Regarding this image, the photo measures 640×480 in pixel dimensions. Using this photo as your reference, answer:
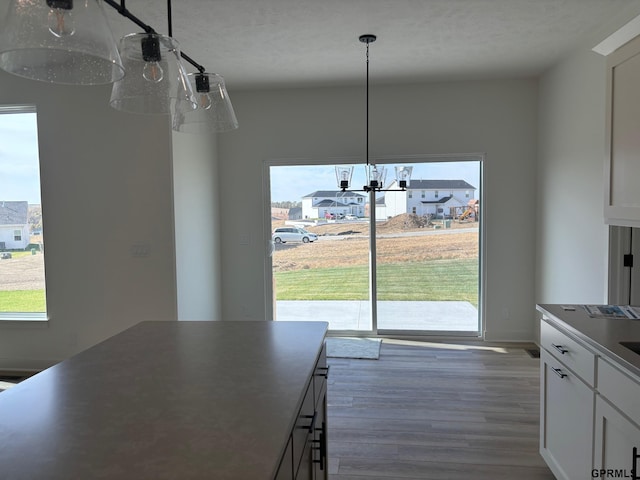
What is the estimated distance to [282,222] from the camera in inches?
202

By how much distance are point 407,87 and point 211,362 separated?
401 centimetres

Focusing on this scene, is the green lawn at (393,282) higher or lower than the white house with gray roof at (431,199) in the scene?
lower

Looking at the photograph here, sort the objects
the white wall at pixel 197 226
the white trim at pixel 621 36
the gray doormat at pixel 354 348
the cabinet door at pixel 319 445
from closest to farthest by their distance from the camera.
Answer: the cabinet door at pixel 319 445
the white trim at pixel 621 36
the white wall at pixel 197 226
the gray doormat at pixel 354 348

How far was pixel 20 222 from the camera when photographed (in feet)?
13.9

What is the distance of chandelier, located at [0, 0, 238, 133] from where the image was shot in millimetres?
938

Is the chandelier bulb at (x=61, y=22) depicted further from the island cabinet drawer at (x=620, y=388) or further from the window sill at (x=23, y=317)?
the window sill at (x=23, y=317)

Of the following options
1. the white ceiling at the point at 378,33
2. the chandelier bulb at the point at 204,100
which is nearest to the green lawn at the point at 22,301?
the white ceiling at the point at 378,33

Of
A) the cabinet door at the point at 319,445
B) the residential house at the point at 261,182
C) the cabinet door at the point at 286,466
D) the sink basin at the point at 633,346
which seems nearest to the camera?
the cabinet door at the point at 286,466

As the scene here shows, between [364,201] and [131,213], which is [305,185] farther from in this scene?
[131,213]

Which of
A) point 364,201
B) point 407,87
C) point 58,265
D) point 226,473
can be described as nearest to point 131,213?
point 58,265

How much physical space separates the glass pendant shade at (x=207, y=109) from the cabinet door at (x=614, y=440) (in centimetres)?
186

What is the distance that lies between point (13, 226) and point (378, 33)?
12.5ft

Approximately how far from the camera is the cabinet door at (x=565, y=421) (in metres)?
1.86

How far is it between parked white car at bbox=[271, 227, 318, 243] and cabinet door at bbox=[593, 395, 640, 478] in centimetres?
368
